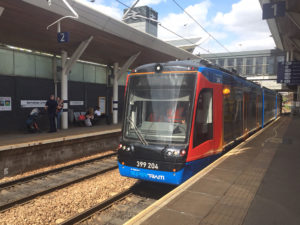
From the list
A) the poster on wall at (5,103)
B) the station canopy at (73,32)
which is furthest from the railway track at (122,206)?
the poster on wall at (5,103)

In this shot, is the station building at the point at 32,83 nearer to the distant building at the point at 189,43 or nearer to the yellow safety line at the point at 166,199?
the yellow safety line at the point at 166,199

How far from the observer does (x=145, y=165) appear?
5227 millimetres

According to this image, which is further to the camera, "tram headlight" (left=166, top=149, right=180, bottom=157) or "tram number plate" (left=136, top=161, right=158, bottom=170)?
"tram number plate" (left=136, top=161, right=158, bottom=170)

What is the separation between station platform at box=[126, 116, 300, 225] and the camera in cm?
332

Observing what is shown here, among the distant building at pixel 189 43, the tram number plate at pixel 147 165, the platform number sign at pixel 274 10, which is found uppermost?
the distant building at pixel 189 43

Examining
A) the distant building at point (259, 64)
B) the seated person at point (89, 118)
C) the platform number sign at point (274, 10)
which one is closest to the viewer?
the platform number sign at point (274, 10)

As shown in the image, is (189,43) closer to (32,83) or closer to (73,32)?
(32,83)

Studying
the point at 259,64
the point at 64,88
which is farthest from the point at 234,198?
the point at 259,64

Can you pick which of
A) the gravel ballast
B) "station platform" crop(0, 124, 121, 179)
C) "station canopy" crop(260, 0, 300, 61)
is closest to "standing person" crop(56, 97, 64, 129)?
"station platform" crop(0, 124, 121, 179)

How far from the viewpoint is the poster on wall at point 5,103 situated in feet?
36.2

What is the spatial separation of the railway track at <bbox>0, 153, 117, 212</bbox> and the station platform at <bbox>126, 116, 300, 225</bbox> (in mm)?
3395

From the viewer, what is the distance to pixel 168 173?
196 inches

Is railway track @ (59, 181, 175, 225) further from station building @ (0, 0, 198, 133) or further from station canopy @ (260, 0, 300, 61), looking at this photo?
station canopy @ (260, 0, 300, 61)

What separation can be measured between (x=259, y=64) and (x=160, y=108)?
39066 mm
